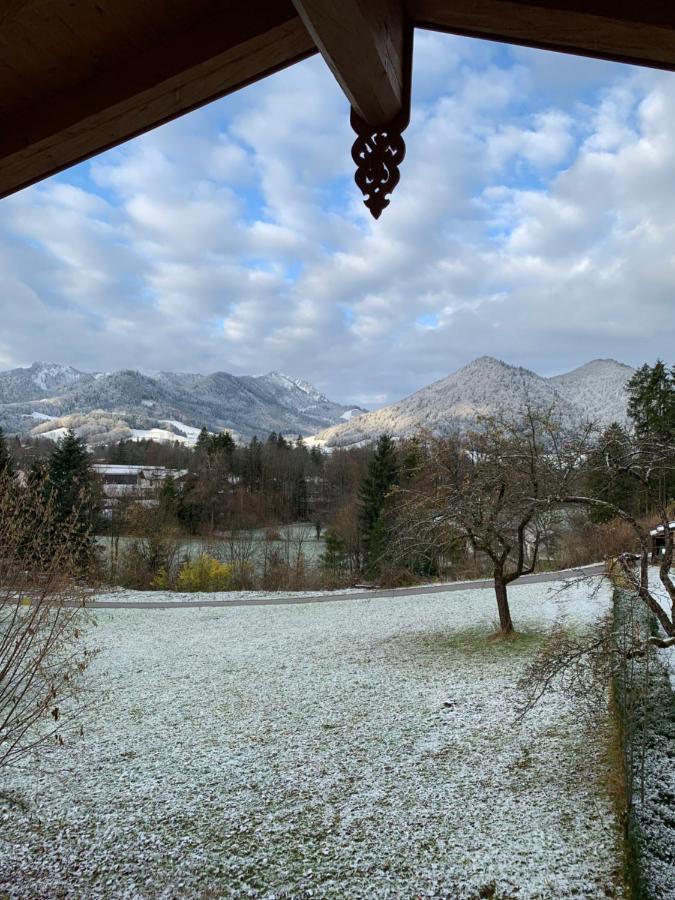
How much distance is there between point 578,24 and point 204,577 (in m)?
18.7

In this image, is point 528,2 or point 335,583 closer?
point 528,2

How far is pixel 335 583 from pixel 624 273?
16596mm

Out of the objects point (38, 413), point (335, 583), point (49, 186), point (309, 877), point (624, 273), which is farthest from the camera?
point (38, 413)

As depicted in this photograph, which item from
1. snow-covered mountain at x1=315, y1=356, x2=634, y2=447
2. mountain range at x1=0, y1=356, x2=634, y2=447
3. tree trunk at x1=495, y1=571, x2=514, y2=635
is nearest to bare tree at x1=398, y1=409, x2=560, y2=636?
tree trunk at x1=495, y1=571, x2=514, y2=635

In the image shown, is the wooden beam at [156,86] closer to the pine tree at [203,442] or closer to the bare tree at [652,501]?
the bare tree at [652,501]

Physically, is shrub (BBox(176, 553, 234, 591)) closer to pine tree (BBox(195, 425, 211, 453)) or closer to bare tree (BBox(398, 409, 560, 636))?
bare tree (BBox(398, 409, 560, 636))

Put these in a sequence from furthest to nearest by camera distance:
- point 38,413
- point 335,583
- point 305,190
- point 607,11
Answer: point 38,413 → point 335,583 → point 305,190 → point 607,11

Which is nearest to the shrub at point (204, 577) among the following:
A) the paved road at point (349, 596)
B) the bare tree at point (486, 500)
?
the paved road at point (349, 596)

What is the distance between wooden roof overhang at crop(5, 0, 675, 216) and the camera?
153cm

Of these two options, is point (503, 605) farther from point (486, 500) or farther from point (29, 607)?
point (29, 607)

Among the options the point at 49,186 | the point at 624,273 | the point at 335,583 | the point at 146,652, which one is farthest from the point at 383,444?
the point at 49,186

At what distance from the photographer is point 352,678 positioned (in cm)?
819

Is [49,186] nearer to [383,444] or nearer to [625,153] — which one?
[625,153]

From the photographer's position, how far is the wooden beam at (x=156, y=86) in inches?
70.6
